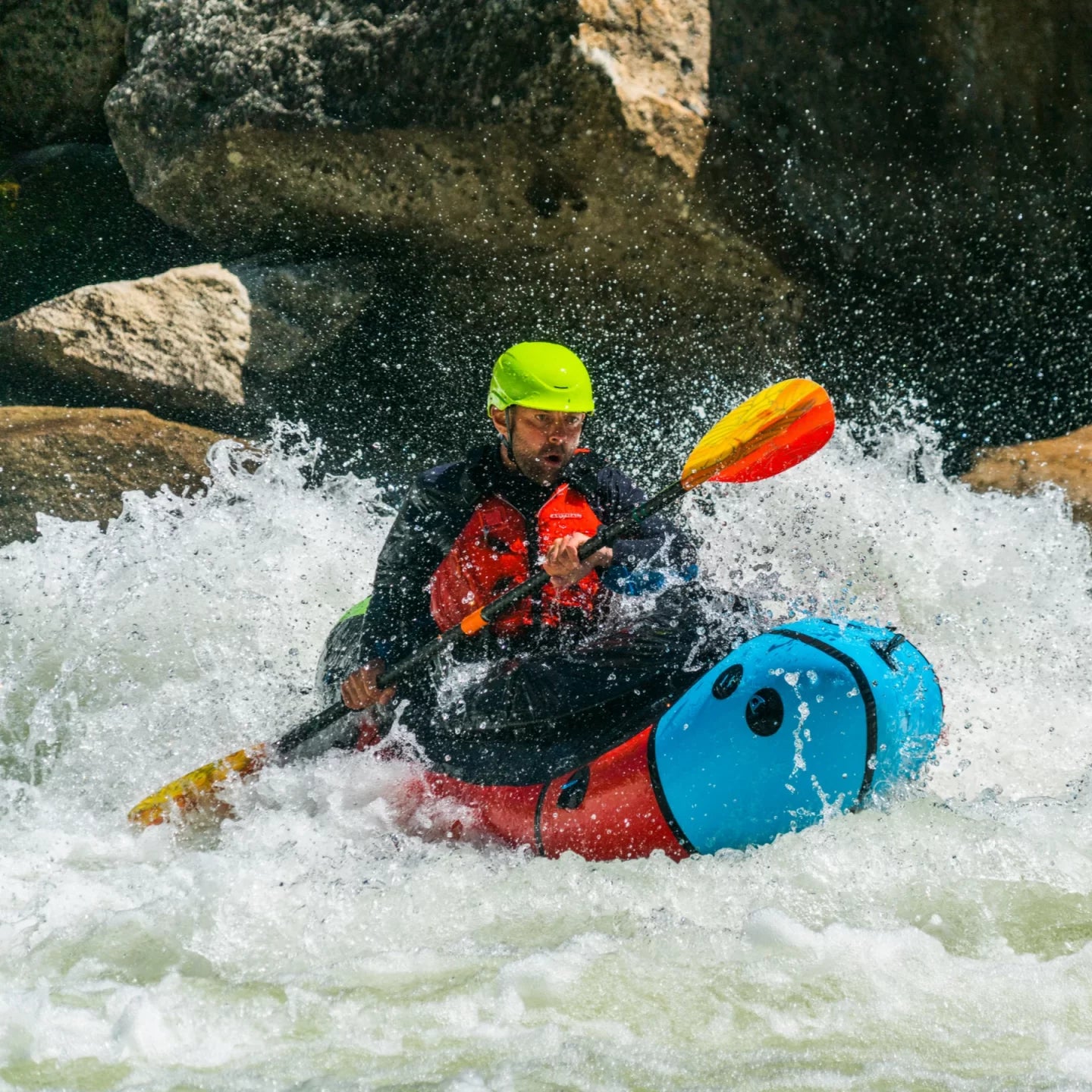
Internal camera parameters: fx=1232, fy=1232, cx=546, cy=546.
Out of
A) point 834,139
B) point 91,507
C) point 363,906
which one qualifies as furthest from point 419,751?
point 834,139

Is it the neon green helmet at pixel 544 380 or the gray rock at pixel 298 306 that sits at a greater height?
the neon green helmet at pixel 544 380

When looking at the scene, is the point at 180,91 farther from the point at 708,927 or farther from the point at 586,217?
the point at 708,927

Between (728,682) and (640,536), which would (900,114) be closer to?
(640,536)

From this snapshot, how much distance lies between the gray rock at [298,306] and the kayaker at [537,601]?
247 cm

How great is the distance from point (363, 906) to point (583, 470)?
1.35 meters

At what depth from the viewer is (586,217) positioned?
544cm

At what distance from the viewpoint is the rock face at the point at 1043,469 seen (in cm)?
497

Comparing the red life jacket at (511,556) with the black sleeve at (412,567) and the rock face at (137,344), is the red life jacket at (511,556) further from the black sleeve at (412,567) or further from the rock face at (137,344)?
the rock face at (137,344)

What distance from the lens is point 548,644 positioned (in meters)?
3.51

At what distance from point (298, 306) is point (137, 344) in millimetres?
765

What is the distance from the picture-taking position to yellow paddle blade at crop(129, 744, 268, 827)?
366 cm

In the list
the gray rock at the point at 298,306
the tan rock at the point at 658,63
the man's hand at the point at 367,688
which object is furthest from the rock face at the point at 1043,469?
the gray rock at the point at 298,306

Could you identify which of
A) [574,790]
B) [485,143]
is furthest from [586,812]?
[485,143]

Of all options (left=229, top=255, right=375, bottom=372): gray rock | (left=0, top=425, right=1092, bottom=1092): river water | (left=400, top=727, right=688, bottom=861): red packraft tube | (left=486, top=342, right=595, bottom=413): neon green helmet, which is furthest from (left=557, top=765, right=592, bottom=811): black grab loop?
(left=229, top=255, right=375, bottom=372): gray rock
